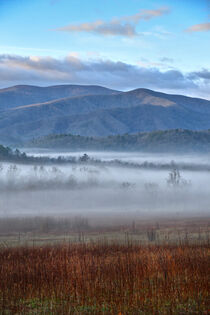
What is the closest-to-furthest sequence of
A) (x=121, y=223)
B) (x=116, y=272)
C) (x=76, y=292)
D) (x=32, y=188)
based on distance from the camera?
(x=76, y=292), (x=116, y=272), (x=121, y=223), (x=32, y=188)

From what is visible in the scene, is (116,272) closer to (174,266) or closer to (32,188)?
(174,266)

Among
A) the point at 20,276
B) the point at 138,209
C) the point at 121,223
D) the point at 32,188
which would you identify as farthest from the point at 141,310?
the point at 32,188

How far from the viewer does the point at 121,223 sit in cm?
11219

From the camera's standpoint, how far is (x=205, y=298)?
76.8 feet

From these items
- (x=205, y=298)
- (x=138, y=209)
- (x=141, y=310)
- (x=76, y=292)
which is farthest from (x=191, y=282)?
(x=138, y=209)

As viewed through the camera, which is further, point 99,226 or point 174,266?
point 99,226

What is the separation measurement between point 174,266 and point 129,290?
6280 millimetres

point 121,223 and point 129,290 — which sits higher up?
point 129,290

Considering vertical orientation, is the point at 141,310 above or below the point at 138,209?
above

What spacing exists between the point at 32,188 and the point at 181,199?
5615cm

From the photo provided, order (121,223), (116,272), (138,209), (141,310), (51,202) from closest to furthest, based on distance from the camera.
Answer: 1. (141,310)
2. (116,272)
3. (121,223)
4. (138,209)
5. (51,202)

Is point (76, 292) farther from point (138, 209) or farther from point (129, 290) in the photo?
point (138, 209)

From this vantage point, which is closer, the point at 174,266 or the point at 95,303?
the point at 95,303

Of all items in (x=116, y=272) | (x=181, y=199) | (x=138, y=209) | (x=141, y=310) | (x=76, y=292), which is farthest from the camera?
(x=181, y=199)
